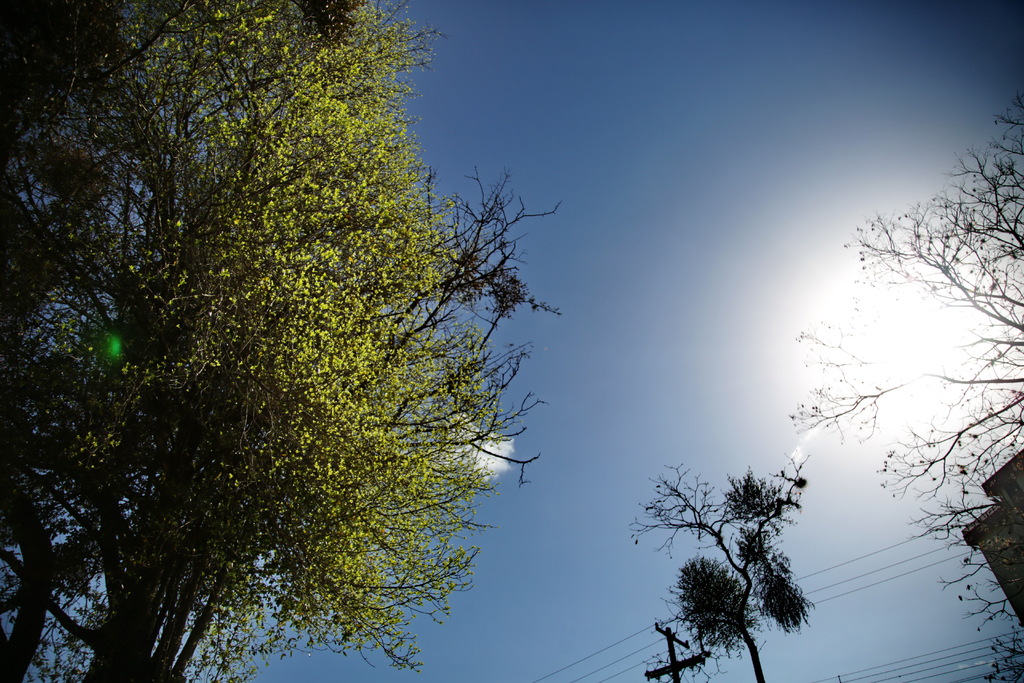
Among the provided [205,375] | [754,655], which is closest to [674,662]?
[754,655]

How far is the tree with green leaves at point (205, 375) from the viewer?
23.4 feet

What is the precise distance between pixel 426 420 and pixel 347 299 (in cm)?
257

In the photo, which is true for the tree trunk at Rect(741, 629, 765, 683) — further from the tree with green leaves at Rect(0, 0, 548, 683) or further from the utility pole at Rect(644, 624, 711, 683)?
the tree with green leaves at Rect(0, 0, 548, 683)

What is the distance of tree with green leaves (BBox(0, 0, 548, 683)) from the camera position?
23.4 ft

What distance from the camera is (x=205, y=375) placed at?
7812mm

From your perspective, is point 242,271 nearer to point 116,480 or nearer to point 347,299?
point 347,299

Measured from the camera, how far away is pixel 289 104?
8.77m

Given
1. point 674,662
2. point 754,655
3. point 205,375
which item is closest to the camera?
point 205,375

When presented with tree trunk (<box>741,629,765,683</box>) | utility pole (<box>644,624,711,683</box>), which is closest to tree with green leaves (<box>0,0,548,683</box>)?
tree trunk (<box>741,629,765,683</box>)

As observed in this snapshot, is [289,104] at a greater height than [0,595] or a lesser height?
greater

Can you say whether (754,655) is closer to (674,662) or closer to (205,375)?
(674,662)

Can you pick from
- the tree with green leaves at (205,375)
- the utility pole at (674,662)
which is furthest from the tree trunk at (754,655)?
the tree with green leaves at (205,375)

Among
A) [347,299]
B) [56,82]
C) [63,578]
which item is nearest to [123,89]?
[56,82]

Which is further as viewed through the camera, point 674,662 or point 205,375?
point 674,662
